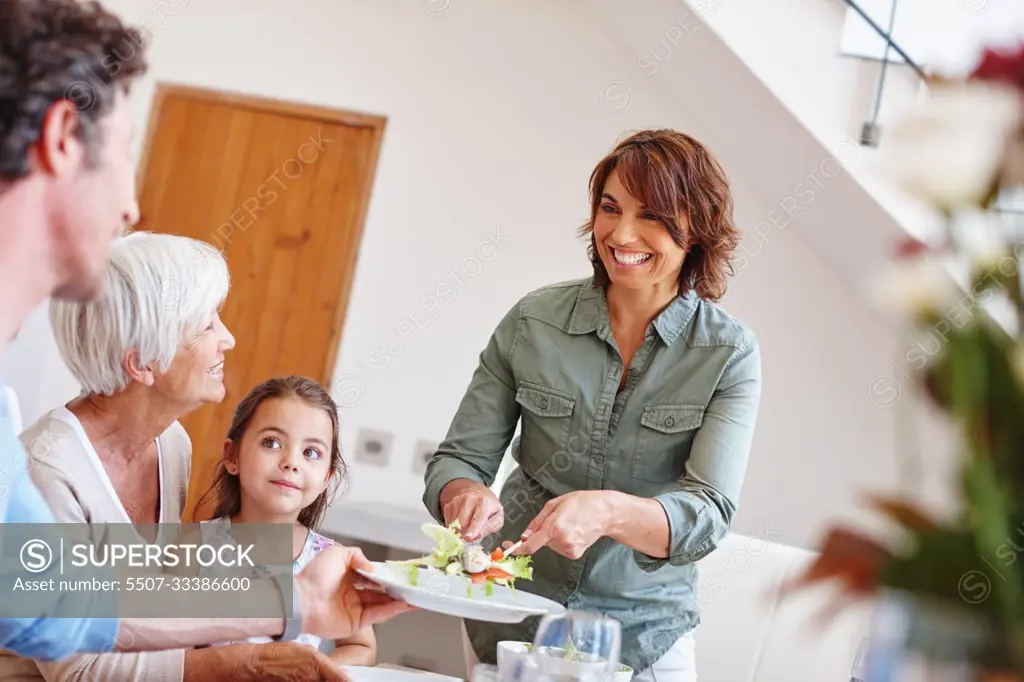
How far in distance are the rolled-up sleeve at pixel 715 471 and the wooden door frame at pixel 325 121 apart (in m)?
2.58

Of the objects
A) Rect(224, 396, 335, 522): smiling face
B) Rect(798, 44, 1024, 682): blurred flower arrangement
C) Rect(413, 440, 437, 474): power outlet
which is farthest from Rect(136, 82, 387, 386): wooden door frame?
Rect(798, 44, 1024, 682): blurred flower arrangement

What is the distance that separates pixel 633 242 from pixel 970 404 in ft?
4.68

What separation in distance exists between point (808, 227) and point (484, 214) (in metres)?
1.29

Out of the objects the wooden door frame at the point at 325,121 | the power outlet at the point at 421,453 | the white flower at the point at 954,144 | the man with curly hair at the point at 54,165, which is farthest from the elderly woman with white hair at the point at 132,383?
the wooden door frame at the point at 325,121

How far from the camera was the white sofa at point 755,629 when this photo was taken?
7.97 ft

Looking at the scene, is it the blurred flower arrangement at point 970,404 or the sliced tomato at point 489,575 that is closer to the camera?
the blurred flower arrangement at point 970,404

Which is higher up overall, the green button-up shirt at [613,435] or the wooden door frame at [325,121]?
the wooden door frame at [325,121]

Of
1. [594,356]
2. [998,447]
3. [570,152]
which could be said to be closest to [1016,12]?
[570,152]

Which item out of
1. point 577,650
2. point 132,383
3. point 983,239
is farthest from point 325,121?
point 983,239

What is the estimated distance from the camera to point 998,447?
60cm

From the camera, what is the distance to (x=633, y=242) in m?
1.99

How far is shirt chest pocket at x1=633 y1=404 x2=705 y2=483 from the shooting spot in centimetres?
203

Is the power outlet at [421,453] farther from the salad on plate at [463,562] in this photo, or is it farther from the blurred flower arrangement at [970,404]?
the blurred flower arrangement at [970,404]

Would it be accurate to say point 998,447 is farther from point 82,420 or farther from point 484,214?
point 484,214
